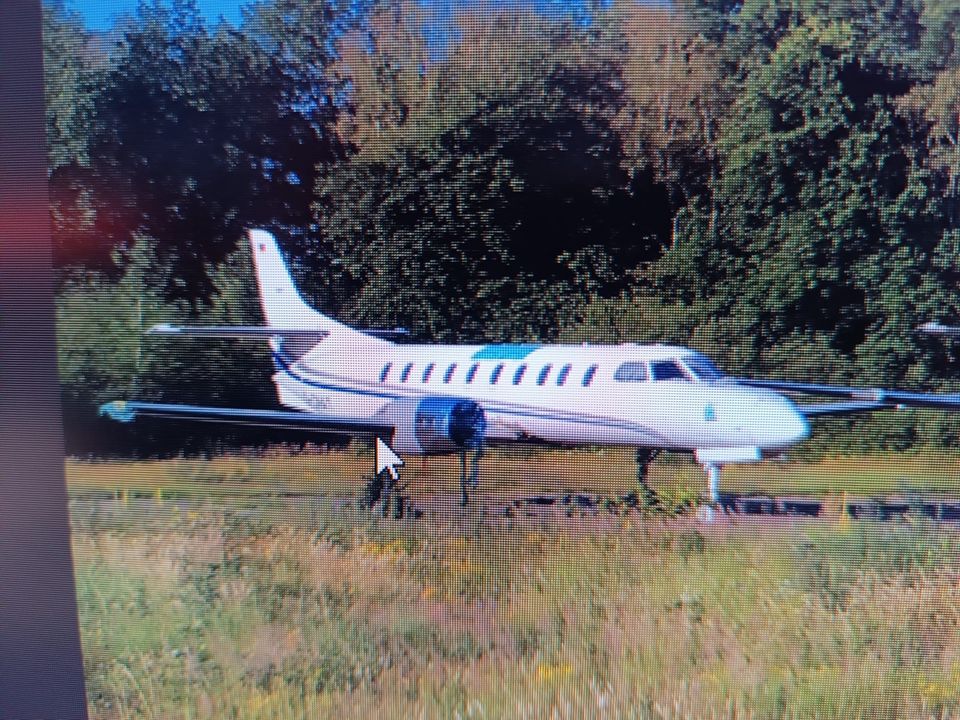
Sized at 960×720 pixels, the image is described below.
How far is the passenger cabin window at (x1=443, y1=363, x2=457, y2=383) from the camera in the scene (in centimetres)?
205

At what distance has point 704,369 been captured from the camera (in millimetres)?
1963

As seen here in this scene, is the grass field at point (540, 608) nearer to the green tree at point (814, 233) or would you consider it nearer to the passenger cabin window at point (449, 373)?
the passenger cabin window at point (449, 373)

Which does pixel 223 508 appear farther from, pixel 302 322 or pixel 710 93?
pixel 710 93

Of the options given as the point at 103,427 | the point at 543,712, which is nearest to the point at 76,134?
the point at 103,427

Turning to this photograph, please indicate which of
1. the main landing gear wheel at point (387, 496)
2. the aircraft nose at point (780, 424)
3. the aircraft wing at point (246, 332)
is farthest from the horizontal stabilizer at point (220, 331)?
the aircraft nose at point (780, 424)

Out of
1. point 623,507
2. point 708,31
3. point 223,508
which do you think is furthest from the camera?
point 223,508

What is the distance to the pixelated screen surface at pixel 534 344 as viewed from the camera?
1.92m

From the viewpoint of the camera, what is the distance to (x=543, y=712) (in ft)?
6.36

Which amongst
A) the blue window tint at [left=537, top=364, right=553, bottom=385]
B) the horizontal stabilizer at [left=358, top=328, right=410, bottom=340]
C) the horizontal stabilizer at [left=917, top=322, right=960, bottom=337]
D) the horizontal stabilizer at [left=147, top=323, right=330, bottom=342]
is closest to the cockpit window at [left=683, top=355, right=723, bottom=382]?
the blue window tint at [left=537, top=364, right=553, bottom=385]

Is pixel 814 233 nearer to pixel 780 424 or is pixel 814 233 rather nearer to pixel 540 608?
pixel 780 424

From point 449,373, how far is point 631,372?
0.47 m

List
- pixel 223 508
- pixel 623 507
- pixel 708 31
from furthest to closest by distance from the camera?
pixel 223 508 < pixel 623 507 < pixel 708 31

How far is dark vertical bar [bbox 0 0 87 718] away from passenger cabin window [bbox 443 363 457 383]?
110cm

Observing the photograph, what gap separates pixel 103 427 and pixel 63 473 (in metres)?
0.18
